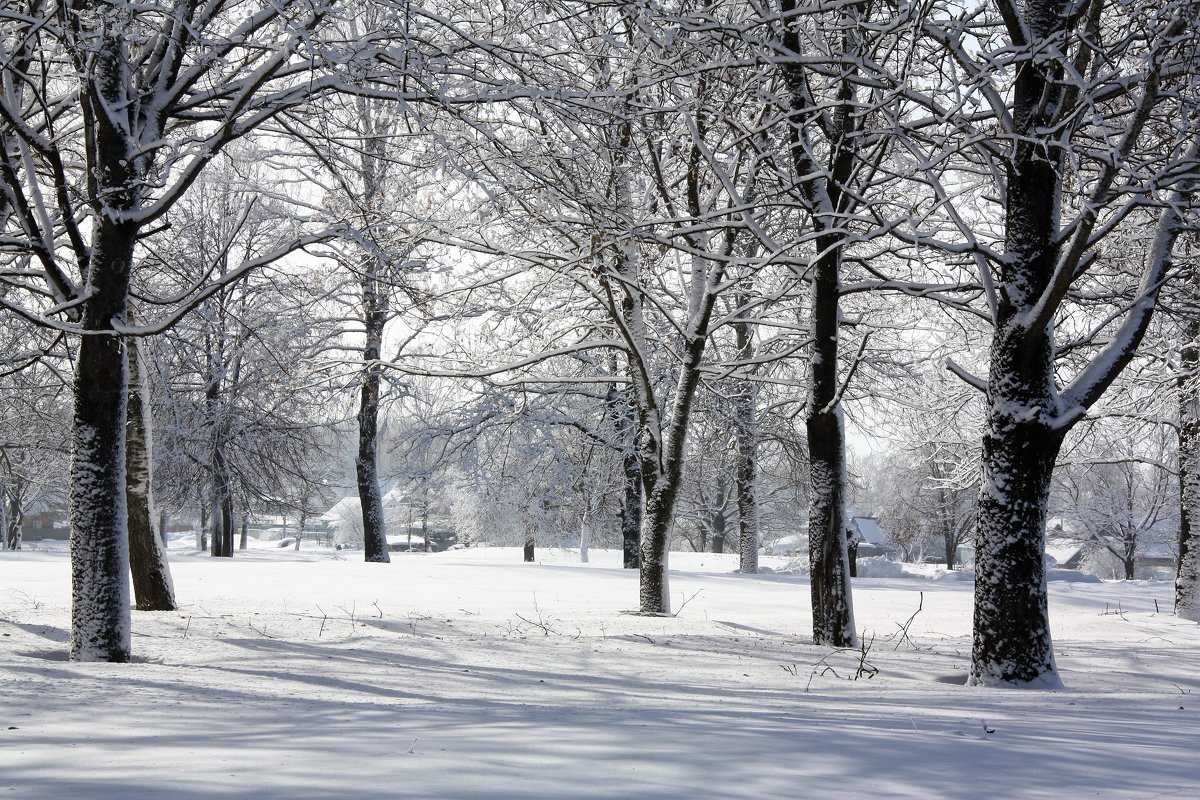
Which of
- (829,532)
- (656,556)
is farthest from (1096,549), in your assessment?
(829,532)

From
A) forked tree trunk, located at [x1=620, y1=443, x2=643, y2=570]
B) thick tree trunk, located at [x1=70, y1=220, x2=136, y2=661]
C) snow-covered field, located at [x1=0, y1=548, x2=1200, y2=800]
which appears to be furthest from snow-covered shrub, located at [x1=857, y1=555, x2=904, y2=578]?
thick tree trunk, located at [x1=70, y1=220, x2=136, y2=661]

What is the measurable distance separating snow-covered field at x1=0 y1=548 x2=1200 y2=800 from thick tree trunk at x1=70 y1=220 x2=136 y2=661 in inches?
16.7

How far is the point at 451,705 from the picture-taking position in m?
4.96

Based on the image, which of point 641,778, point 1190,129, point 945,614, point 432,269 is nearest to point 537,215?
point 432,269

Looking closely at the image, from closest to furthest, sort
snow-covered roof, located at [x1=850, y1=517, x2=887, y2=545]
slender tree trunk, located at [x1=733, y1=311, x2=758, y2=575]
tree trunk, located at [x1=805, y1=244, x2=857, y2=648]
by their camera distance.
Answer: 1. tree trunk, located at [x1=805, y1=244, x2=857, y2=648]
2. slender tree trunk, located at [x1=733, y1=311, x2=758, y2=575]
3. snow-covered roof, located at [x1=850, y1=517, x2=887, y2=545]

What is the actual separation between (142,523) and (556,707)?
23.9 feet

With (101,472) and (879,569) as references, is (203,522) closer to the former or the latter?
(879,569)

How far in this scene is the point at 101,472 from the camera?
6.78 meters

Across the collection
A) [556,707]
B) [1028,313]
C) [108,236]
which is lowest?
[556,707]

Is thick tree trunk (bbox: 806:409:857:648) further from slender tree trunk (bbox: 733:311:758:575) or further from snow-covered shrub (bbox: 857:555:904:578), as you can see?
snow-covered shrub (bbox: 857:555:904:578)

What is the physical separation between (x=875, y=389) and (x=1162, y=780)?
45.5 ft

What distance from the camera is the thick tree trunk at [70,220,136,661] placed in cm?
677

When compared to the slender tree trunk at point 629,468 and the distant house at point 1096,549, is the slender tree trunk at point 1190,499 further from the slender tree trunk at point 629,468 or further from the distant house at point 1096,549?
the distant house at point 1096,549

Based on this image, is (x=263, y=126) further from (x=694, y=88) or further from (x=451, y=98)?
(x=694, y=88)
